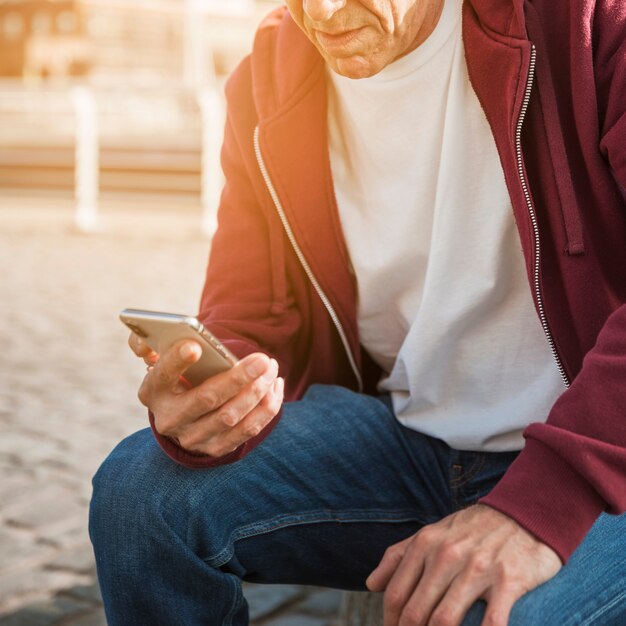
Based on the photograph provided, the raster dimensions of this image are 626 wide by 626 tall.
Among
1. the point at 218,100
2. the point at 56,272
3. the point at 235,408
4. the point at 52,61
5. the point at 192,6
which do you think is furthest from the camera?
the point at 52,61

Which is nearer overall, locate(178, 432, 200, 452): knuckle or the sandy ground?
locate(178, 432, 200, 452): knuckle

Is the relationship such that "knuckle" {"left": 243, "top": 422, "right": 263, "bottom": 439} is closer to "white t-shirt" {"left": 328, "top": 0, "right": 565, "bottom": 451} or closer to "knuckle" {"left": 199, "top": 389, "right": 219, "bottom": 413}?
"knuckle" {"left": 199, "top": 389, "right": 219, "bottom": 413}

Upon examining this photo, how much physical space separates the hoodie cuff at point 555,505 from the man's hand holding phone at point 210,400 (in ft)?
1.35

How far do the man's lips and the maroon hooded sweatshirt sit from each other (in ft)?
0.65

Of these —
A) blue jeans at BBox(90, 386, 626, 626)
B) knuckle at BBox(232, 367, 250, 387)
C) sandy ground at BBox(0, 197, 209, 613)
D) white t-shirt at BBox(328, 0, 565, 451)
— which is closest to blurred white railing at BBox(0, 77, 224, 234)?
sandy ground at BBox(0, 197, 209, 613)

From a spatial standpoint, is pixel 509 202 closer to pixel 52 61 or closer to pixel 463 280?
pixel 463 280

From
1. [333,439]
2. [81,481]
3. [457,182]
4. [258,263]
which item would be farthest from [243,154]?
[81,481]

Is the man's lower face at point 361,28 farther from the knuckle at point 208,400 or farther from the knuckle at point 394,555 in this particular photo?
the knuckle at point 394,555

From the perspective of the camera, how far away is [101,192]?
15523 millimetres

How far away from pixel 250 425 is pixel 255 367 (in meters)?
0.14

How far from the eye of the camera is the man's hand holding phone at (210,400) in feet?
5.11

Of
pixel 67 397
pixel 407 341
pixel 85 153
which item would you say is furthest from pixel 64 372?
pixel 85 153

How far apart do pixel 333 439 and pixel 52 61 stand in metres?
25.4

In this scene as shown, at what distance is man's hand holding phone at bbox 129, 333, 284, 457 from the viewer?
1.56 metres
